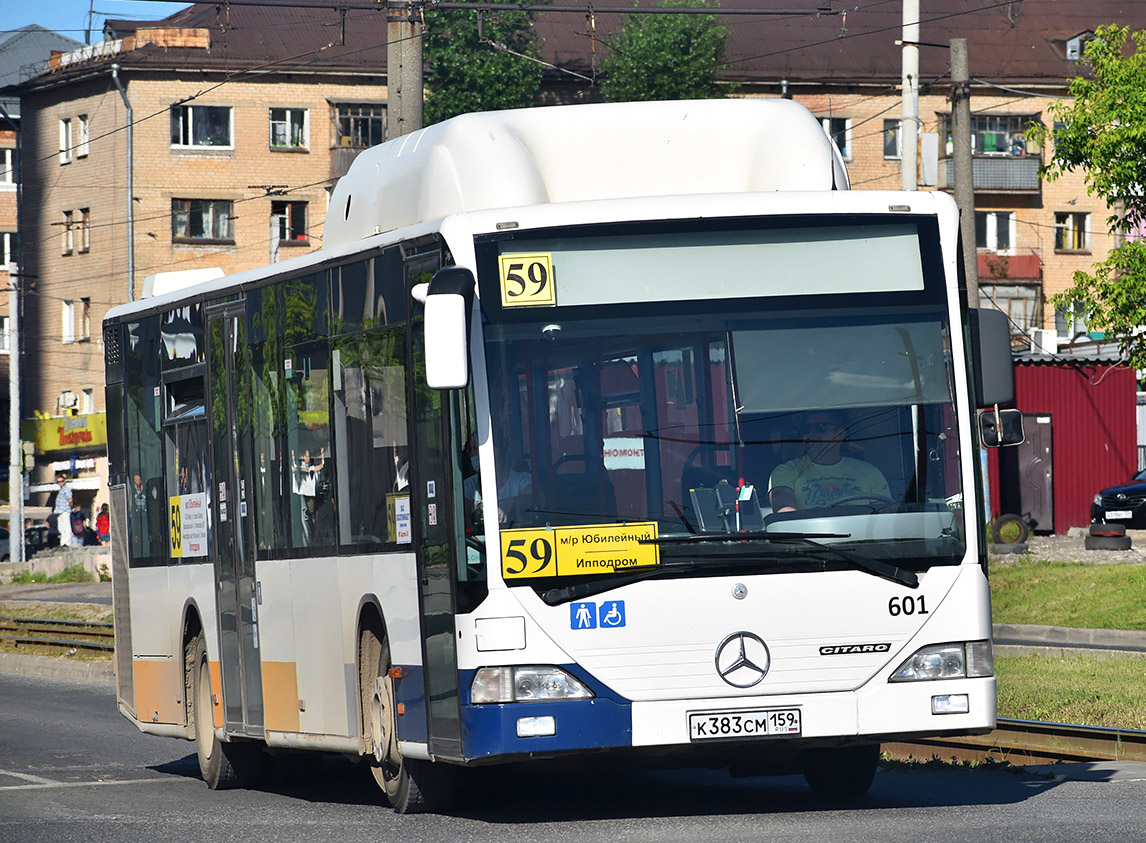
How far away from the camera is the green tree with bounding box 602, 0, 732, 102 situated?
63656mm

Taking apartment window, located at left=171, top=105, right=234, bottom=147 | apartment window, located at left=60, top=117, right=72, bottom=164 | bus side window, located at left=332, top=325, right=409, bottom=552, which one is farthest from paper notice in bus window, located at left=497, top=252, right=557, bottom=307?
apartment window, located at left=60, top=117, right=72, bottom=164

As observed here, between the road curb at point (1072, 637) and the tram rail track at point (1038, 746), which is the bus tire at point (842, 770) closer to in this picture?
the tram rail track at point (1038, 746)

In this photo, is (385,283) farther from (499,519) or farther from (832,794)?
(832,794)

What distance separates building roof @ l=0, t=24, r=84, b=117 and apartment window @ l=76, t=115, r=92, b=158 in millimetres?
11862

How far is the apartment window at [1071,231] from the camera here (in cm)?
6962

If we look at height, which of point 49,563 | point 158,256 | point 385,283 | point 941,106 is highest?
point 941,106

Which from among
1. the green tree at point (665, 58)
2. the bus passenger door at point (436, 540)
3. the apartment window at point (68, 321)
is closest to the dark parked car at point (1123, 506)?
the green tree at point (665, 58)

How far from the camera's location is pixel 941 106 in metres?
69.2

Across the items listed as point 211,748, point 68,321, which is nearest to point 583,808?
point 211,748

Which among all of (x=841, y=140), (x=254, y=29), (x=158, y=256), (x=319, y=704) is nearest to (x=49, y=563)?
(x=158, y=256)

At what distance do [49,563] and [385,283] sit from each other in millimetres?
39040

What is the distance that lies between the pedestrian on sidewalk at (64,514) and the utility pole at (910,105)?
3539cm

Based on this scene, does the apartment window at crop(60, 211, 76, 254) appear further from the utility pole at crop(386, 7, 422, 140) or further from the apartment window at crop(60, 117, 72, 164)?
the utility pole at crop(386, 7, 422, 140)

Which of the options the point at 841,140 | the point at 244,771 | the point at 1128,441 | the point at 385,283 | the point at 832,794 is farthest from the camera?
the point at 841,140
